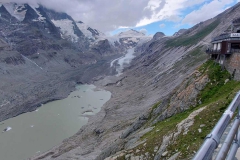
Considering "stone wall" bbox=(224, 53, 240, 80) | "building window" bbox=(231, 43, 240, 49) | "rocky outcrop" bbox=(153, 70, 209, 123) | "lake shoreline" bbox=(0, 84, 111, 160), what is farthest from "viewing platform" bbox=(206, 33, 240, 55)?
"lake shoreline" bbox=(0, 84, 111, 160)

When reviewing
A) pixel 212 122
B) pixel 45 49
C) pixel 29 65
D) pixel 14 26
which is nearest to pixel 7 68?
pixel 29 65

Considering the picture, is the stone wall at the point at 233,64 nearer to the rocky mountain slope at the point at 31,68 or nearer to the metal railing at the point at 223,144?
the metal railing at the point at 223,144

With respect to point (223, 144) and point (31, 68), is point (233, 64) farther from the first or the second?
point (31, 68)

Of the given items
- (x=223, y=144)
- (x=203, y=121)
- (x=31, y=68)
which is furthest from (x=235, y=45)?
(x=31, y=68)

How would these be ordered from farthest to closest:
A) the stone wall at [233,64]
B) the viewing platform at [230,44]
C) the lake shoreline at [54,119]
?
the lake shoreline at [54,119], the viewing platform at [230,44], the stone wall at [233,64]

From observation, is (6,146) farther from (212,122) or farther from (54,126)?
(212,122)

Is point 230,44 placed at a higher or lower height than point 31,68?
higher

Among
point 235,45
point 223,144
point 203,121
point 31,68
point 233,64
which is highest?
point 235,45

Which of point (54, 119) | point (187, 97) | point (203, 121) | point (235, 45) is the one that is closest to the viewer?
point (203, 121)

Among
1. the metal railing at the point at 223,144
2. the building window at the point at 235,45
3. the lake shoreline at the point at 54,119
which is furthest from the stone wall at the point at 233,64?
the lake shoreline at the point at 54,119
